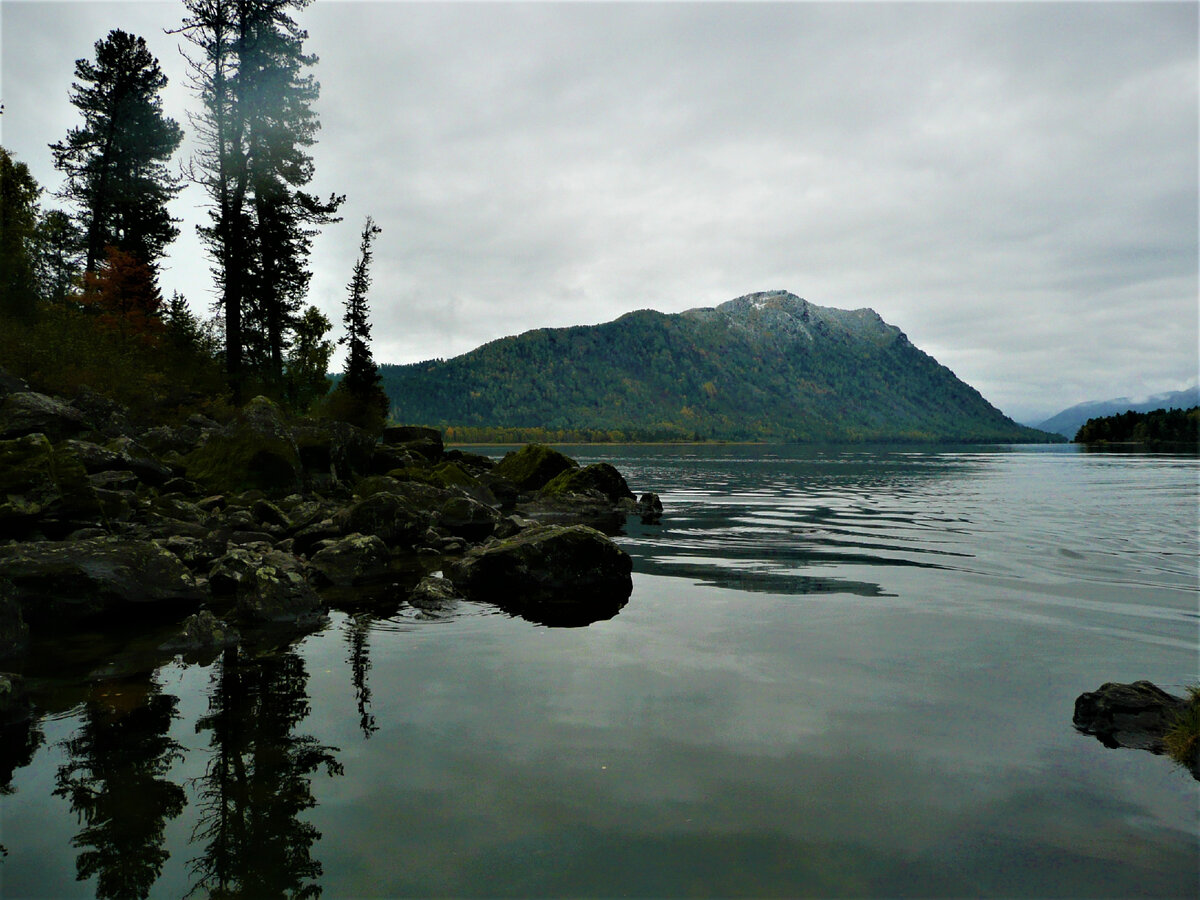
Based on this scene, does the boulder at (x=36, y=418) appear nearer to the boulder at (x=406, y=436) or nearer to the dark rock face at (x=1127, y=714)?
the boulder at (x=406, y=436)

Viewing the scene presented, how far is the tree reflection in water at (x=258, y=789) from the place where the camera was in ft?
15.5

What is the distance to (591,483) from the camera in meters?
34.6

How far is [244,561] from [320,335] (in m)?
37.1

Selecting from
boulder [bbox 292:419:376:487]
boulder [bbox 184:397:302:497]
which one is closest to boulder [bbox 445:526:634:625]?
boulder [bbox 184:397:302:497]

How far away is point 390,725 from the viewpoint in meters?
7.36

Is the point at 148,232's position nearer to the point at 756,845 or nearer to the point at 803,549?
the point at 803,549

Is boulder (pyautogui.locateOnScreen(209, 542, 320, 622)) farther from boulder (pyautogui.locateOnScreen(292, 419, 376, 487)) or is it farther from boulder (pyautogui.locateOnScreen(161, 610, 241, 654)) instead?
boulder (pyautogui.locateOnScreen(292, 419, 376, 487))

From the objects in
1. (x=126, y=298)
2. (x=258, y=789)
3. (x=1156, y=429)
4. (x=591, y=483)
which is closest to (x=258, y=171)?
(x=126, y=298)

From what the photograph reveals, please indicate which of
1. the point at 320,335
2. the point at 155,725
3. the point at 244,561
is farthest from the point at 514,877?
the point at 320,335

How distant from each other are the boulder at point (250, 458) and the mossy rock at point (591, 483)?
46.6 ft

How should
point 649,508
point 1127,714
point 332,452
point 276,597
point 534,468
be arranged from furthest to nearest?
point 534,468 → point 649,508 → point 332,452 → point 276,597 → point 1127,714

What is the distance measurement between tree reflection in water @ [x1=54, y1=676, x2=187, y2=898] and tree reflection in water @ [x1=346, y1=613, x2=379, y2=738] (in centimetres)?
181

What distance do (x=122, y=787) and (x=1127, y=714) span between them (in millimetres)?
10192

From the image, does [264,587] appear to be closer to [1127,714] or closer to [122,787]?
[122,787]
